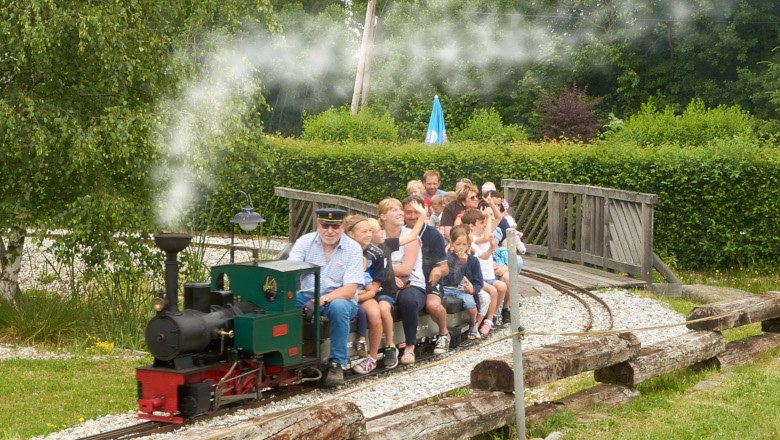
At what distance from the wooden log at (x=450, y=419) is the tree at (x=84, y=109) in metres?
7.20

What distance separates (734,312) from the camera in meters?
9.97

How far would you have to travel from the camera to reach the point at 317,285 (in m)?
9.45

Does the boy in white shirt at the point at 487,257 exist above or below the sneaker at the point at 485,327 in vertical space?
above

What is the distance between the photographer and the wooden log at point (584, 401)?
7.68 m

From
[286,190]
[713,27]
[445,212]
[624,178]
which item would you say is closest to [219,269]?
[445,212]

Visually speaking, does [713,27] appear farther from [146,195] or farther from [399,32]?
[146,195]

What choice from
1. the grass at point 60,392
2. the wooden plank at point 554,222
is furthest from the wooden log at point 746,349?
the wooden plank at point 554,222

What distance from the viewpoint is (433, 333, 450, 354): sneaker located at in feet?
37.3

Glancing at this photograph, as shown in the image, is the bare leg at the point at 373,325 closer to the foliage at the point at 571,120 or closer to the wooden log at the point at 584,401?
the wooden log at the point at 584,401

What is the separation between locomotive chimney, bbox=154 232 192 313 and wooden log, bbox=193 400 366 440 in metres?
2.26

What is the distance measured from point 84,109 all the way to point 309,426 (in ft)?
29.8

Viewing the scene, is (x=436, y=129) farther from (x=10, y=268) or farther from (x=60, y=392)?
(x=60, y=392)

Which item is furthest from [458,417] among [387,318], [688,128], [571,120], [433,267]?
[571,120]

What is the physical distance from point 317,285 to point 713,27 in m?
29.2
